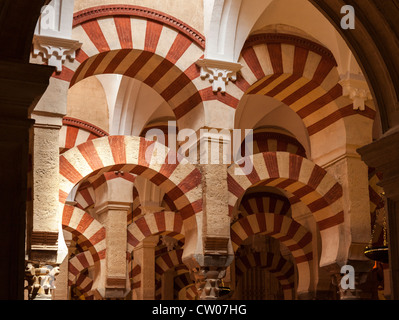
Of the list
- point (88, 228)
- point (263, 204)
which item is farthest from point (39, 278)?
point (263, 204)

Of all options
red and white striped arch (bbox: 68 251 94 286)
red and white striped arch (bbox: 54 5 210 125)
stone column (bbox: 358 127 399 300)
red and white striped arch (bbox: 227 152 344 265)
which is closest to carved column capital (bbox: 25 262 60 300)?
red and white striped arch (bbox: 54 5 210 125)

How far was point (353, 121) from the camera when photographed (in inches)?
312

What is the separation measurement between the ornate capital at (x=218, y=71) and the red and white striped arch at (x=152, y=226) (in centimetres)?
292

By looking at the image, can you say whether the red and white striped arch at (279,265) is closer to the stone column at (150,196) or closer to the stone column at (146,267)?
the stone column at (146,267)

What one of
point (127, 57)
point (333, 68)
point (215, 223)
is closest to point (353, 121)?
point (333, 68)

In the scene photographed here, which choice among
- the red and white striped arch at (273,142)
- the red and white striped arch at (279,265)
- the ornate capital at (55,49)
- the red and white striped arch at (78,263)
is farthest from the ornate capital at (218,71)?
the red and white striped arch at (279,265)

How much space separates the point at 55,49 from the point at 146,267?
18.9 feet

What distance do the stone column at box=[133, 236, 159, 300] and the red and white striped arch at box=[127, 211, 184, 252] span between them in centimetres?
182

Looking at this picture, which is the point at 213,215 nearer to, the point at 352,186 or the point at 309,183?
the point at 309,183

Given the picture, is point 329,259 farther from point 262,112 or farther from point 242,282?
point 242,282

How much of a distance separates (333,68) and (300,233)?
97.7 inches

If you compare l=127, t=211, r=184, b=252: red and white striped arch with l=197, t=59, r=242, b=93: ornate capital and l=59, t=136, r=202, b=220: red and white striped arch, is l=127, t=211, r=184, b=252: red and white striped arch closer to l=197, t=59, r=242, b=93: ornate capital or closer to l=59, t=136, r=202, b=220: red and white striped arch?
l=59, t=136, r=202, b=220: red and white striped arch

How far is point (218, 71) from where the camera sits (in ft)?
24.7

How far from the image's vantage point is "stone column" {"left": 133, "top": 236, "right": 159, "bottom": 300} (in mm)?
11414
